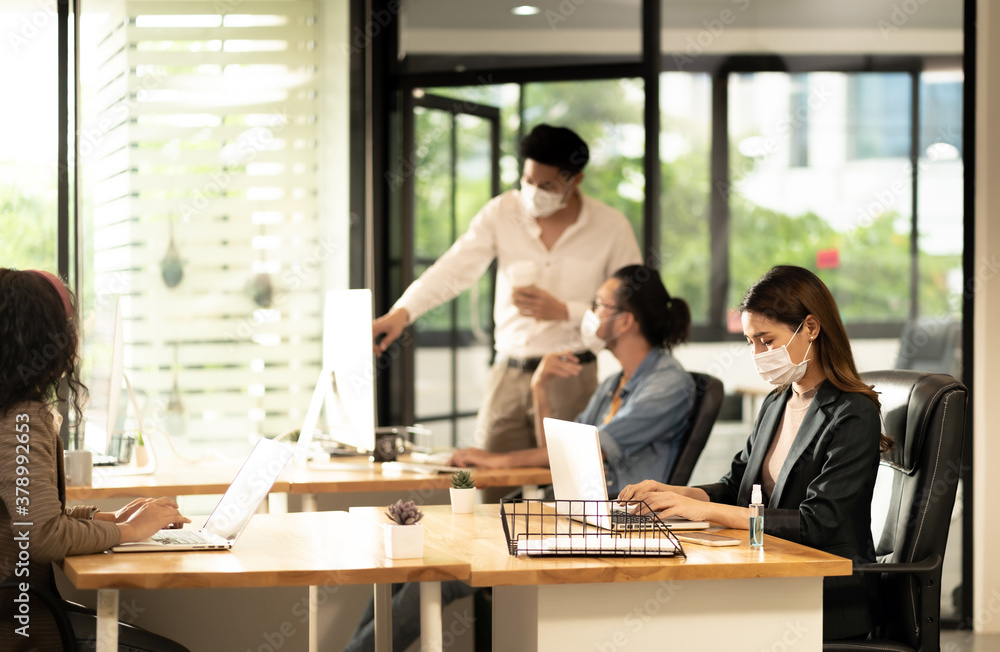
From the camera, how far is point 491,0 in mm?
4676

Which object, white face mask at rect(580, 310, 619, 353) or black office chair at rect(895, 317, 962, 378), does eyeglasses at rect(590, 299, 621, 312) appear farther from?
black office chair at rect(895, 317, 962, 378)

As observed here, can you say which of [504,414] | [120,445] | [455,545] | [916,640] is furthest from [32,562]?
[504,414]

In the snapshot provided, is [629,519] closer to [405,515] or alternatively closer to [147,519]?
[405,515]

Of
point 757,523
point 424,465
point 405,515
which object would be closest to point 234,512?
point 405,515

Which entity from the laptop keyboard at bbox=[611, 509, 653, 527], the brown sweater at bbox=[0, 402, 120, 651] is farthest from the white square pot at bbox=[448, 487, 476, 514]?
the brown sweater at bbox=[0, 402, 120, 651]

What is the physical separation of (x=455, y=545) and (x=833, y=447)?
871 millimetres

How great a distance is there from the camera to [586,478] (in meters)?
2.15

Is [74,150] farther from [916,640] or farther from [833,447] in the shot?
[916,640]

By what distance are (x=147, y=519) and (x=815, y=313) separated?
5.14 feet

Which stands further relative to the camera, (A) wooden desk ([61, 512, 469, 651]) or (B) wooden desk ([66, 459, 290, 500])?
(B) wooden desk ([66, 459, 290, 500])

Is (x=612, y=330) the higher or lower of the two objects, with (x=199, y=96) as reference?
lower

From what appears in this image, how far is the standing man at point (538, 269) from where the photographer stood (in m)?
3.76

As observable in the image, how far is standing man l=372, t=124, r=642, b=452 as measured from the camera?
12.3 feet

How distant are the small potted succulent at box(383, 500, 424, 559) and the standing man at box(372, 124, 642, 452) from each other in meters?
1.73
